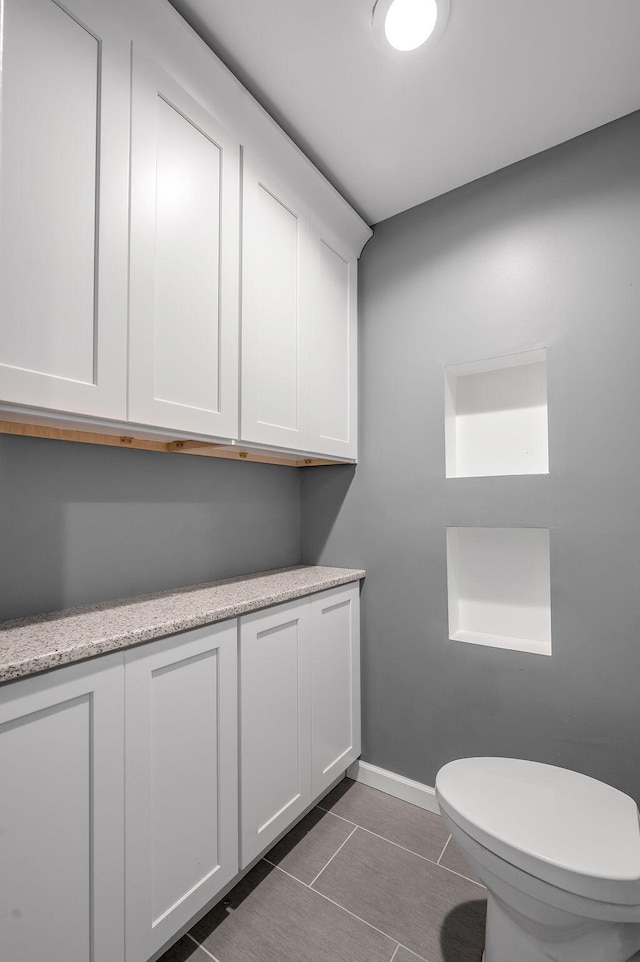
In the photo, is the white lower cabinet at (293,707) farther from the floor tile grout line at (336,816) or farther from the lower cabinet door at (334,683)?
the floor tile grout line at (336,816)

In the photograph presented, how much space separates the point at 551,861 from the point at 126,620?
1052mm

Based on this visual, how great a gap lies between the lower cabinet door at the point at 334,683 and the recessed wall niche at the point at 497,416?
0.71m

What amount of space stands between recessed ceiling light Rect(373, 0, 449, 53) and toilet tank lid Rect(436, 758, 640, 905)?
1987mm

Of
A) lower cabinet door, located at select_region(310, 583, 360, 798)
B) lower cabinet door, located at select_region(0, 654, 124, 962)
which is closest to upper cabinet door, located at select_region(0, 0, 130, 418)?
lower cabinet door, located at select_region(0, 654, 124, 962)

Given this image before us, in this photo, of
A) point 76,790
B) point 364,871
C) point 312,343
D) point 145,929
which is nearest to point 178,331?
point 312,343

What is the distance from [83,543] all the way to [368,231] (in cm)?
173

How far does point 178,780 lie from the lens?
108cm

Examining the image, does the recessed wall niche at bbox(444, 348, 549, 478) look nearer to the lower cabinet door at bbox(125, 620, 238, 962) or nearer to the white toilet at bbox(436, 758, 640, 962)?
the white toilet at bbox(436, 758, 640, 962)

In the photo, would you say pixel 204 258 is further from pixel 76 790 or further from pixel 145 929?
pixel 145 929

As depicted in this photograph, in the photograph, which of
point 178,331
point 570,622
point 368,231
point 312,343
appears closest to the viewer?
point 178,331

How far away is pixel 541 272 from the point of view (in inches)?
63.0

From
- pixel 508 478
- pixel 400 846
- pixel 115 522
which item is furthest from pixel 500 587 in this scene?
pixel 115 522

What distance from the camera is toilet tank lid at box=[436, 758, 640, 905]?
868 millimetres

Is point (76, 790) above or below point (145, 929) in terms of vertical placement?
above
